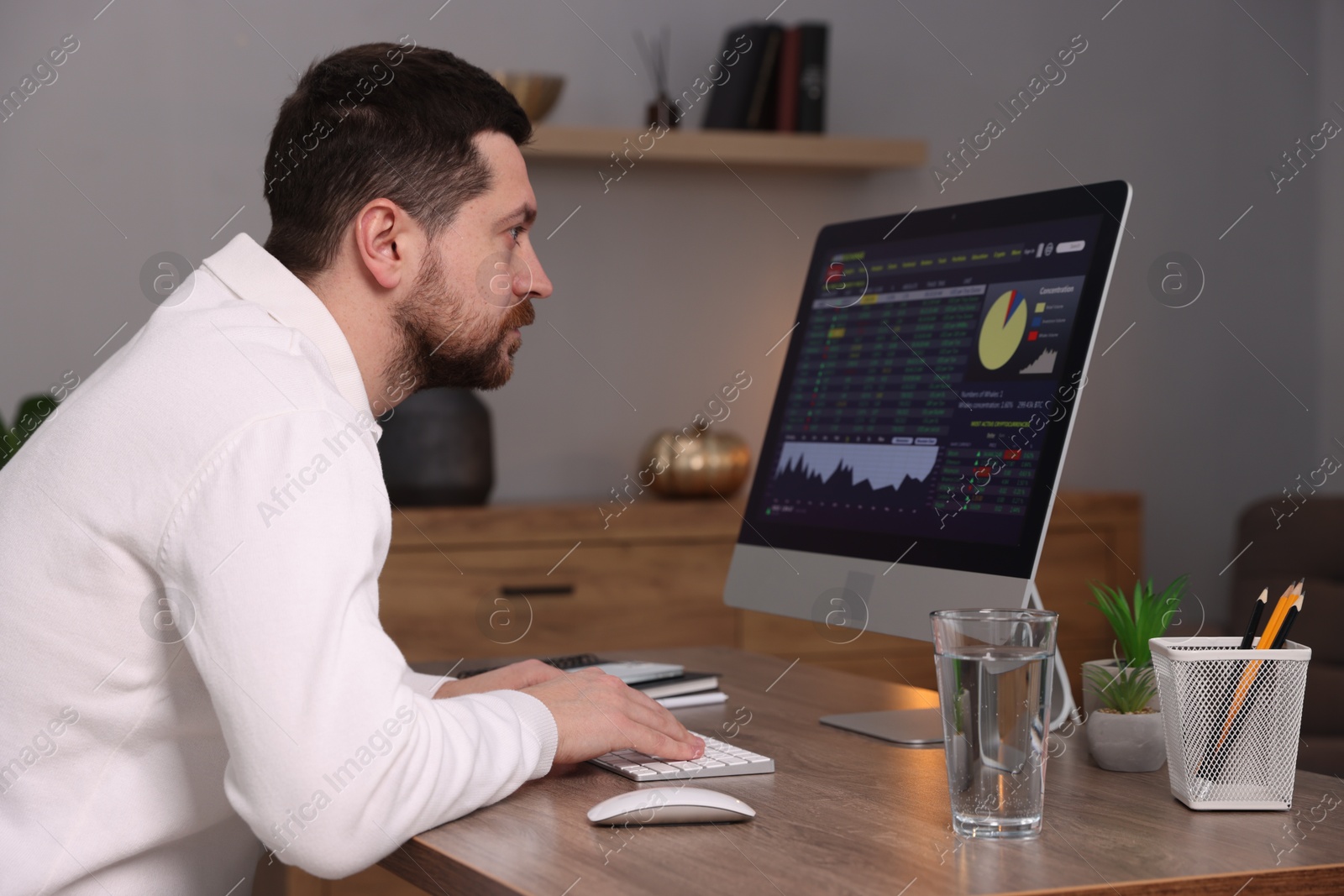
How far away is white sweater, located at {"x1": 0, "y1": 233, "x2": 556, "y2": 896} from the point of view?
0.93m

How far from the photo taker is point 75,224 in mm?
3111

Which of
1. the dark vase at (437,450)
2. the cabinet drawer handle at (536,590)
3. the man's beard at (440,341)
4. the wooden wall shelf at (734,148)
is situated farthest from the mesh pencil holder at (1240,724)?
the wooden wall shelf at (734,148)

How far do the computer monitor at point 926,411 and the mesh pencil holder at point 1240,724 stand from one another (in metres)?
0.25

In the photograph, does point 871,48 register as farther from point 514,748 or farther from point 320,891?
point 514,748

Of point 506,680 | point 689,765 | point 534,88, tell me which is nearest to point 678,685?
point 506,680

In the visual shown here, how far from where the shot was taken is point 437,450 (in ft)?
9.86

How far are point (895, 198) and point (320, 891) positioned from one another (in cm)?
249

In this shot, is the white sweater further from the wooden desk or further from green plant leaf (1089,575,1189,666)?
green plant leaf (1089,575,1189,666)

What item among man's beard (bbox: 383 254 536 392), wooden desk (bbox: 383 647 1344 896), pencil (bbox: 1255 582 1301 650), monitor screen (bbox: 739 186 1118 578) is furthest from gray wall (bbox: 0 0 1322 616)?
pencil (bbox: 1255 582 1301 650)

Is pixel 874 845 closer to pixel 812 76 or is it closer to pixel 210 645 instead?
pixel 210 645

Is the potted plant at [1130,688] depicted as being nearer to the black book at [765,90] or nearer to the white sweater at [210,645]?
the white sweater at [210,645]

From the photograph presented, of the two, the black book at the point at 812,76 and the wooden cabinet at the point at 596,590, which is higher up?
the black book at the point at 812,76

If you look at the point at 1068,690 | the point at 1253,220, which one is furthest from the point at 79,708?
the point at 1253,220

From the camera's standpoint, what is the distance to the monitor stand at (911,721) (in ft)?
4.23
